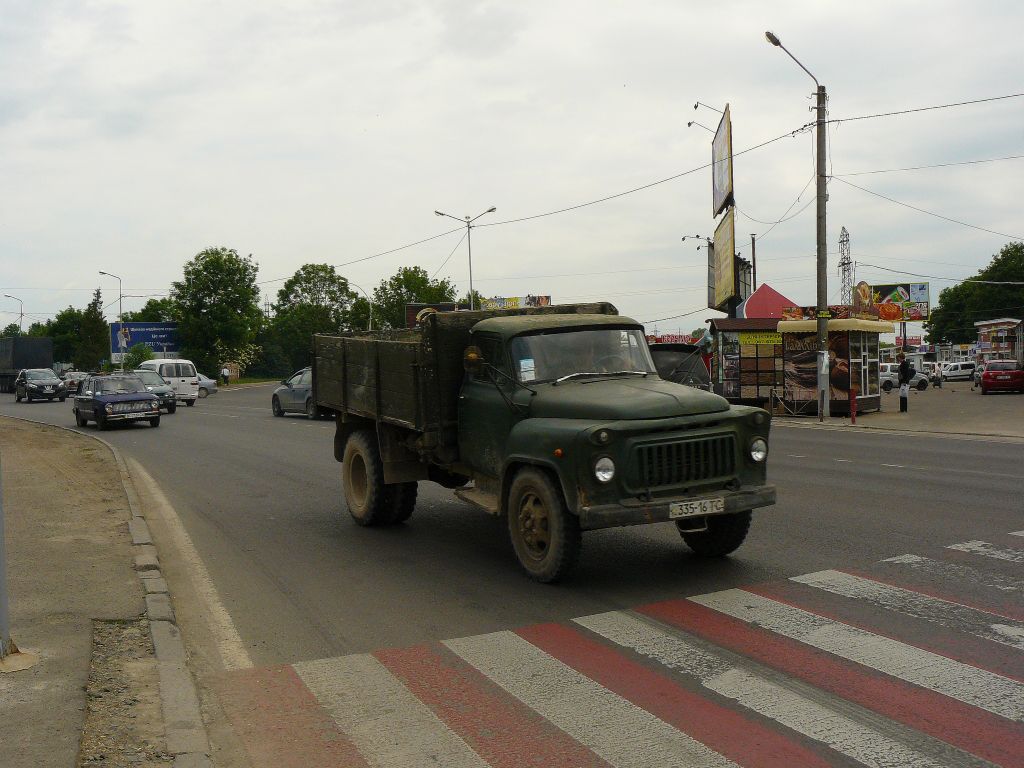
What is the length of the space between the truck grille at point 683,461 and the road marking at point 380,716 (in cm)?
243

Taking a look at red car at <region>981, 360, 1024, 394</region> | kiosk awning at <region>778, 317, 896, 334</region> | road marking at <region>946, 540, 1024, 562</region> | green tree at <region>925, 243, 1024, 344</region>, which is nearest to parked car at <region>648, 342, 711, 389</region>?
road marking at <region>946, 540, 1024, 562</region>

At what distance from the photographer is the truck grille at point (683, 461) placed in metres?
7.18

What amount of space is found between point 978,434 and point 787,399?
26.5ft

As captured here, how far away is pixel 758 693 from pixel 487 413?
3982 mm

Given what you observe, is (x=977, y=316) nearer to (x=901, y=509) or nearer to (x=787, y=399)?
(x=787, y=399)

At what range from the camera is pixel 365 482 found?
1088 centimetres

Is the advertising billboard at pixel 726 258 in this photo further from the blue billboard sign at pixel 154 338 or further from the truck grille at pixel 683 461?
the blue billboard sign at pixel 154 338

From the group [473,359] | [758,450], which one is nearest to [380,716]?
[758,450]

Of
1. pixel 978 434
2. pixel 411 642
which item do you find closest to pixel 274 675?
pixel 411 642

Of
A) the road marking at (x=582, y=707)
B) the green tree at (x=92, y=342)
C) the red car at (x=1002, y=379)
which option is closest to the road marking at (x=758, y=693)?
the road marking at (x=582, y=707)

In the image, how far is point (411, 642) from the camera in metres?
6.29

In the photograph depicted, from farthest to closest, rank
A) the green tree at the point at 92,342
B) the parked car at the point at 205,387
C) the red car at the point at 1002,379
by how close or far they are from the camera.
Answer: the green tree at the point at 92,342 < the parked car at the point at 205,387 < the red car at the point at 1002,379

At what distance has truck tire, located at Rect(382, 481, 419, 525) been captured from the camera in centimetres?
1062

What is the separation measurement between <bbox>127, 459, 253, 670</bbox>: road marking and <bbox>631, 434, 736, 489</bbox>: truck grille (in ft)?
9.77
